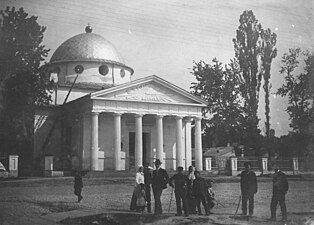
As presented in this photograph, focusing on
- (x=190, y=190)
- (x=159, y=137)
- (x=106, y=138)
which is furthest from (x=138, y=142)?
(x=190, y=190)

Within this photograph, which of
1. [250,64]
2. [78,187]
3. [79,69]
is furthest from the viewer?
[79,69]

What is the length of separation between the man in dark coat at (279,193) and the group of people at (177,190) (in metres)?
0.99

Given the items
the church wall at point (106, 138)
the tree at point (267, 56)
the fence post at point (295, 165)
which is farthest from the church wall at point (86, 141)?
the fence post at point (295, 165)

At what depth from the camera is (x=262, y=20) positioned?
767 centimetres

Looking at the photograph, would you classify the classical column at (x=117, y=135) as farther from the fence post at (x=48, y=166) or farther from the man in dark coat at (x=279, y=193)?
the man in dark coat at (x=279, y=193)

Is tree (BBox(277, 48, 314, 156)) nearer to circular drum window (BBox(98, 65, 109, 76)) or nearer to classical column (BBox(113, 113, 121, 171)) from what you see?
classical column (BBox(113, 113, 121, 171))

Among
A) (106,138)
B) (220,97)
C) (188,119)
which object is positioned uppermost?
(220,97)

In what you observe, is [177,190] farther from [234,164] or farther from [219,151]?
[219,151]

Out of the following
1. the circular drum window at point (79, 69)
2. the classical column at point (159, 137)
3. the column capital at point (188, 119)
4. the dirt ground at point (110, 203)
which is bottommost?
the dirt ground at point (110, 203)

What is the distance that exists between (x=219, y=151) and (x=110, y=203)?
21.0ft

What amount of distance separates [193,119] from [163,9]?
628 centimetres

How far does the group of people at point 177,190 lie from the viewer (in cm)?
623

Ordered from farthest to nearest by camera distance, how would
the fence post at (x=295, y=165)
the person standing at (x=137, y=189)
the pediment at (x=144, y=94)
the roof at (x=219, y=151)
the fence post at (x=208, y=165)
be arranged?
the pediment at (x=144, y=94) < the roof at (x=219, y=151) < the fence post at (x=208, y=165) < the fence post at (x=295, y=165) < the person standing at (x=137, y=189)

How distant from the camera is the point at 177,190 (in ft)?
20.5
